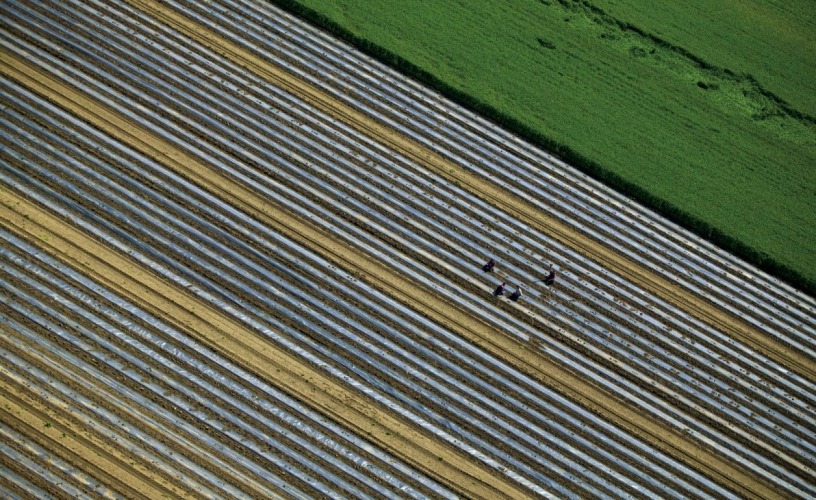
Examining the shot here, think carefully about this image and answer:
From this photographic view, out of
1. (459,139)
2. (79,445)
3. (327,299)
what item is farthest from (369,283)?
(79,445)

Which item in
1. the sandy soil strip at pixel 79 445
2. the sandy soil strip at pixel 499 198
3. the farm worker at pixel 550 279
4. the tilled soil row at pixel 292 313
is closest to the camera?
the sandy soil strip at pixel 79 445

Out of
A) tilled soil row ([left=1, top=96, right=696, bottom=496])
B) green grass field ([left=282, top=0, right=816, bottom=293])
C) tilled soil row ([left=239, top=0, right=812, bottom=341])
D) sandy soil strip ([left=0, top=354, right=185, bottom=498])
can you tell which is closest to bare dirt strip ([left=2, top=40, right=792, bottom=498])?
tilled soil row ([left=239, top=0, right=812, bottom=341])

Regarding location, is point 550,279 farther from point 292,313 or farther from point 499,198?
point 292,313

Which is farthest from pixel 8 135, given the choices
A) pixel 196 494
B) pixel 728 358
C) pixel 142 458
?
pixel 728 358

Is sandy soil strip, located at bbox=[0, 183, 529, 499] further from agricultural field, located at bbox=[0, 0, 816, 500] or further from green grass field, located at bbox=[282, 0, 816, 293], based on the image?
green grass field, located at bbox=[282, 0, 816, 293]

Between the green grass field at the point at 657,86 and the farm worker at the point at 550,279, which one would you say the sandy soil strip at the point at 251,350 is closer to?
the farm worker at the point at 550,279

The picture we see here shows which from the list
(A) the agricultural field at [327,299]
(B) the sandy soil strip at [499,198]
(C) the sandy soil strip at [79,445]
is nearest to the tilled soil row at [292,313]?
(A) the agricultural field at [327,299]
